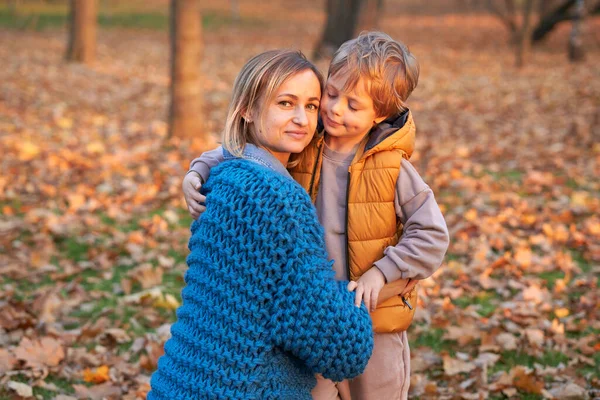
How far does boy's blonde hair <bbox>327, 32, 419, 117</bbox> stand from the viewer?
102 inches

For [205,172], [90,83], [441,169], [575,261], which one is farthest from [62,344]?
[90,83]

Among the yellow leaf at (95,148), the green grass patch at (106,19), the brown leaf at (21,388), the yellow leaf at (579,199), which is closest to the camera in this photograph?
the brown leaf at (21,388)

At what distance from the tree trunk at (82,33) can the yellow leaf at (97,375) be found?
15.3m

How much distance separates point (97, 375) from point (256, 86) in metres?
2.25

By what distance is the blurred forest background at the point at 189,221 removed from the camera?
13.8 ft

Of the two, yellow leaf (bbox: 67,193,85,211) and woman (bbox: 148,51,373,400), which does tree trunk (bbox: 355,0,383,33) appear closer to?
yellow leaf (bbox: 67,193,85,211)

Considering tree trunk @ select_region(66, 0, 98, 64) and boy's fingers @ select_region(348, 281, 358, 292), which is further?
tree trunk @ select_region(66, 0, 98, 64)

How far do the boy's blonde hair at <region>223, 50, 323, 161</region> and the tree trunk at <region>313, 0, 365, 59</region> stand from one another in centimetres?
1582

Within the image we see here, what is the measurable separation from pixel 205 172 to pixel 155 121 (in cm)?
915

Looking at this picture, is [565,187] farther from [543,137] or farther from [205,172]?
[205,172]

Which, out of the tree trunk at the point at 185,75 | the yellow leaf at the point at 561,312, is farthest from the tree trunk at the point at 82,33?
the yellow leaf at the point at 561,312

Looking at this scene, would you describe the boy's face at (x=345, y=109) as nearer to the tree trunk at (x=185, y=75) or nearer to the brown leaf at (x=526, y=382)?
the brown leaf at (x=526, y=382)

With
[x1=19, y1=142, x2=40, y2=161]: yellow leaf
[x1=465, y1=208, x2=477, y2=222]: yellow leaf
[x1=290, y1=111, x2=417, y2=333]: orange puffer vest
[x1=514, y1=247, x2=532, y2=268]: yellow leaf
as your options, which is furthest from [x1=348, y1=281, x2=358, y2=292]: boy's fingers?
[x1=19, y1=142, x2=40, y2=161]: yellow leaf

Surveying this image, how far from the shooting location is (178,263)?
5.88 m
